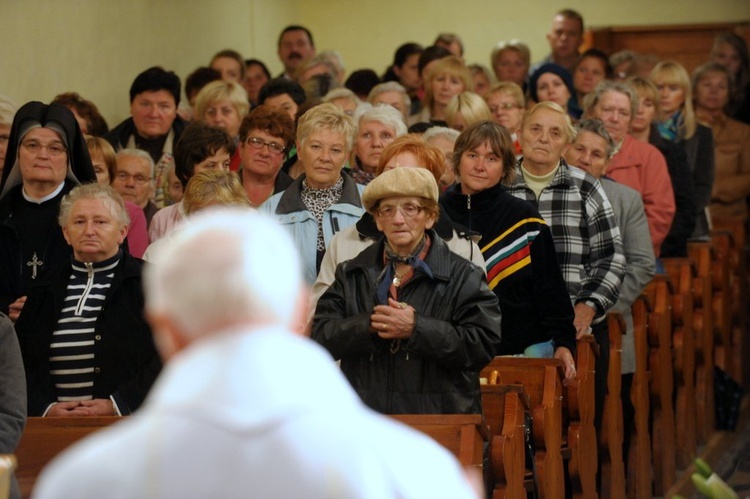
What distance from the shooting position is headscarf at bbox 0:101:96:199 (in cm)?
563

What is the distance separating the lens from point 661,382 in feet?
23.3

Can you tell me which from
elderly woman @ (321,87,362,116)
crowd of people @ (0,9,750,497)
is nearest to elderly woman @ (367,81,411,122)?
crowd of people @ (0,9,750,497)

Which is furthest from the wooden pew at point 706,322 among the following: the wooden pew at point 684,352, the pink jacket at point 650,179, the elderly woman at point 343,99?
the elderly woman at point 343,99

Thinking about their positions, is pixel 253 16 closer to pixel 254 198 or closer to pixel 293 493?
pixel 254 198

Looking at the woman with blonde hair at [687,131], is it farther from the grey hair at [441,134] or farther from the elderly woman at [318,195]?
the elderly woman at [318,195]

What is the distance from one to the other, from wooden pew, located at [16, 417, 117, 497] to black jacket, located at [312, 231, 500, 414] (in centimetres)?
79

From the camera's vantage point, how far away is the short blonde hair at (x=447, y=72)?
8273 mm

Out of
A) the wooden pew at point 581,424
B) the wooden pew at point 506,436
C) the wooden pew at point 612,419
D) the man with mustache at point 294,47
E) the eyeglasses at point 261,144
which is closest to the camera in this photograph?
the wooden pew at point 506,436

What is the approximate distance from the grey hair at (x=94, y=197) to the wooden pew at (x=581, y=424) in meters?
1.90

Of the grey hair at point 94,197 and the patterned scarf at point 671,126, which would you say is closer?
the grey hair at point 94,197

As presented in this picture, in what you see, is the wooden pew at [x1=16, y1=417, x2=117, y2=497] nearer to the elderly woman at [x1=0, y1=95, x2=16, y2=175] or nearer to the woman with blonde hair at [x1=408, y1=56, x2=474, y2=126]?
the elderly woman at [x1=0, y1=95, x2=16, y2=175]

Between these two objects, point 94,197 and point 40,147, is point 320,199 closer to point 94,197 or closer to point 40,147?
point 94,197

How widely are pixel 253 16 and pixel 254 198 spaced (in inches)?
209

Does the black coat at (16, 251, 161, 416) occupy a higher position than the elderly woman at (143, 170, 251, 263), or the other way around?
the elderly woman at (143, 170, 251, 263)
